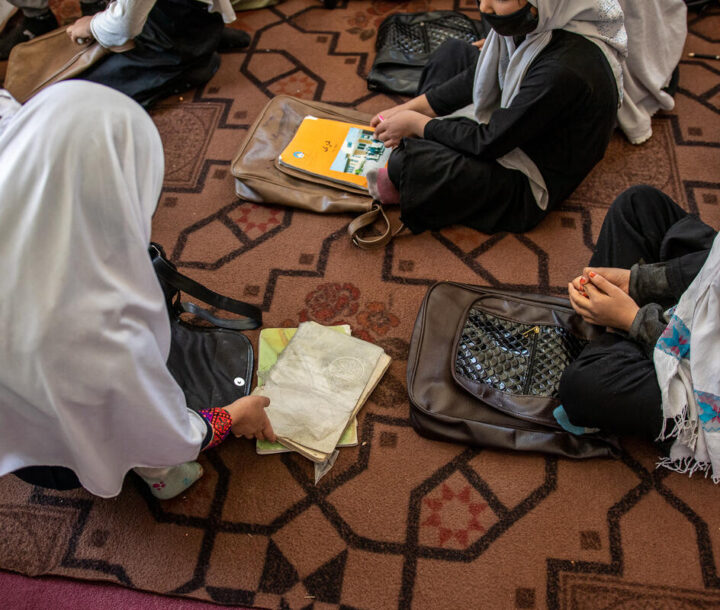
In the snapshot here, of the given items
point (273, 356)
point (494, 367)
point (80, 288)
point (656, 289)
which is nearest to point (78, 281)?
point (80, 288)

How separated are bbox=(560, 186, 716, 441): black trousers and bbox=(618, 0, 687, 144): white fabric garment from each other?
51cm

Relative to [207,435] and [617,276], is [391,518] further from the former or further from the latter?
[617,276]

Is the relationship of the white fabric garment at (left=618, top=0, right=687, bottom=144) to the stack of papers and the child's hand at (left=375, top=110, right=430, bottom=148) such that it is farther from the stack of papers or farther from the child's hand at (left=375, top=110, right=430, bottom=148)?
the stack of papers

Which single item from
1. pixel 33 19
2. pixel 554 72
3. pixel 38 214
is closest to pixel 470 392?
pixel 554 72

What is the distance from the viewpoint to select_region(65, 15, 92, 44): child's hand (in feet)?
5.79

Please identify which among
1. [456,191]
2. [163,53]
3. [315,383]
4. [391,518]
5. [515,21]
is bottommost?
[391,518]

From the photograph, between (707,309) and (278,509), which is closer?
(707,309)

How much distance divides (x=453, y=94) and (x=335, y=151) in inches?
13.9

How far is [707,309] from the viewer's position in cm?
100

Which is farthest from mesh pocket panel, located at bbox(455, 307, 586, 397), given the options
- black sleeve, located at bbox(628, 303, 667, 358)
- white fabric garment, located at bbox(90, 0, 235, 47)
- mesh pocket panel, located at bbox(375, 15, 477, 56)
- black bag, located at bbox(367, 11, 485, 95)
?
white fabric garment, located at bbox(90, 0, 235, 47)

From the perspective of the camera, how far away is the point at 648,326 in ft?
3.69

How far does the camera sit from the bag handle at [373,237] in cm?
149

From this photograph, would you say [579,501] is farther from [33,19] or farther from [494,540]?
[33,19]

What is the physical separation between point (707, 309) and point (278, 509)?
0.85 meters
